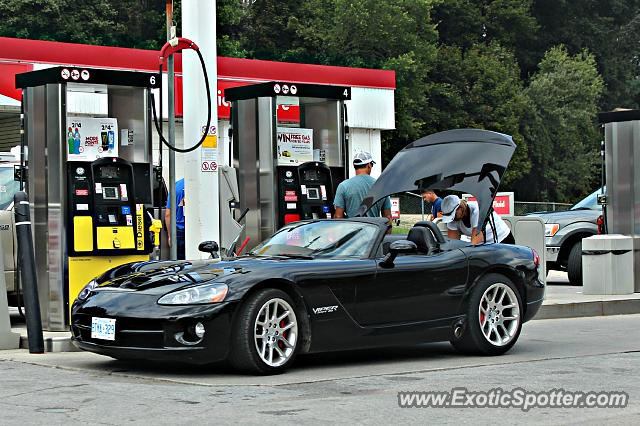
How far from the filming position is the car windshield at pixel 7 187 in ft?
45.7

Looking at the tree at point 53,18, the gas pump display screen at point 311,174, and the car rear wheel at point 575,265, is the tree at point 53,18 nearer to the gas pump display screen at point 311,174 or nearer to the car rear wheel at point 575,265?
the car rear wheel at point 575,265

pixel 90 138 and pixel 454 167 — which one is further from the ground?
pixel 90 138

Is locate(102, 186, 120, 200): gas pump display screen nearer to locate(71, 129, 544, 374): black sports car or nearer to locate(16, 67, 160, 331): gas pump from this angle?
locate(16, 67, 160, 331): gas pump

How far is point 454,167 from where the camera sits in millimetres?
11547

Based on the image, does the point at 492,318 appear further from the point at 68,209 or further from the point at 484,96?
the point at 484,96

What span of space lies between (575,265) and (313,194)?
7.24m

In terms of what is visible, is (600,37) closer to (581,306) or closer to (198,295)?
(581,306)

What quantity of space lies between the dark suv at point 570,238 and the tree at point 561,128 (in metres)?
47.5

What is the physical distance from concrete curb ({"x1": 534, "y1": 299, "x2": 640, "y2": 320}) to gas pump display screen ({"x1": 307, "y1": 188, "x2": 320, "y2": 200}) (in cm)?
314

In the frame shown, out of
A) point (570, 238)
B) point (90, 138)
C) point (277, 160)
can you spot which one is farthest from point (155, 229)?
point (570, 238)

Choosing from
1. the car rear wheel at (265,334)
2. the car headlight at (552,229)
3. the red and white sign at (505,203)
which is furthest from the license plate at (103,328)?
the red and white sign at (505,203)

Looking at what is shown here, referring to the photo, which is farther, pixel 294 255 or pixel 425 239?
pixel 425 239

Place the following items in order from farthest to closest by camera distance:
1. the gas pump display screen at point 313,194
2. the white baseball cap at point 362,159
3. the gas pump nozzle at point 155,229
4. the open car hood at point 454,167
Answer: the gas pump display screen at point 313,194, the white baseball cap at point 362,159, the gas pump nozzle at point 155,229, the open car hood at point 454,167

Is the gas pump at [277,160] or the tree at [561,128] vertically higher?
the tree at [561,128]
